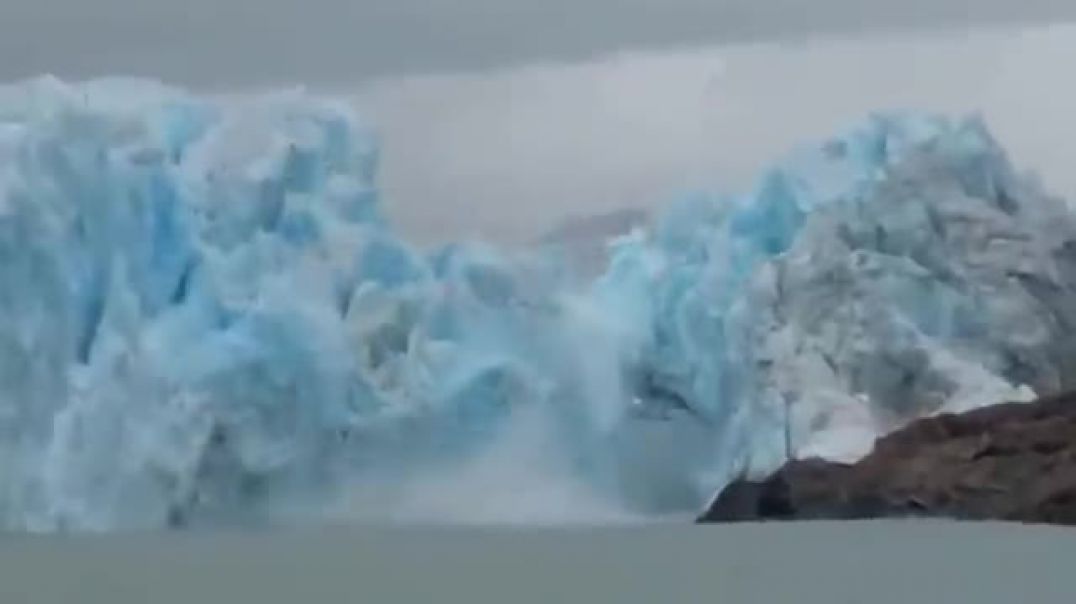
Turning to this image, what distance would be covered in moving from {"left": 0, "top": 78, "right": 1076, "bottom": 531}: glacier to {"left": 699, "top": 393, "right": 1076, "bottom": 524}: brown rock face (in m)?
0.05

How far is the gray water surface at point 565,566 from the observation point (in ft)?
11.6

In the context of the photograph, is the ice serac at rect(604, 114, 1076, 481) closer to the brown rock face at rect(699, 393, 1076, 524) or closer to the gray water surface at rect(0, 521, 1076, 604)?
the brown rock face at rect(699, 393, 1076, 524)

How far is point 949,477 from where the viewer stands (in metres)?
4.70

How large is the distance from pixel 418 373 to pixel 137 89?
110 centimetres

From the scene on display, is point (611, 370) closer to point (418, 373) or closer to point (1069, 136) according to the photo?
point (418, 373)

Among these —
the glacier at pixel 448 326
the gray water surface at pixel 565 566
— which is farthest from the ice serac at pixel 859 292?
the gray water surface at pixel 565 566

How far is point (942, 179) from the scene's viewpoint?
4.98m

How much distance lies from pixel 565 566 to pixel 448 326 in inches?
42.2

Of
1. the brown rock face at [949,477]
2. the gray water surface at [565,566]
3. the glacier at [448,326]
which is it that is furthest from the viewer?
the glacier at [448,326]

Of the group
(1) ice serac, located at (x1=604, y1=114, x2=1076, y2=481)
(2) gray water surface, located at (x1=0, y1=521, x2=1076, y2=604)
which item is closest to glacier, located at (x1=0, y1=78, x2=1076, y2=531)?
(1) ice serac, located at (x1=604, y1=114, x2=1076, y2=481)

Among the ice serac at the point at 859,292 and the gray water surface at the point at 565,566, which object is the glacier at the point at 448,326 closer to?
the ice serac at the point at 859,292

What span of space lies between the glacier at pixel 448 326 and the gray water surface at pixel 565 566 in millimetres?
188

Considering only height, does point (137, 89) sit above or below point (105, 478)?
above

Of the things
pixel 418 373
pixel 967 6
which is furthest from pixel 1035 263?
pixel 418 373
